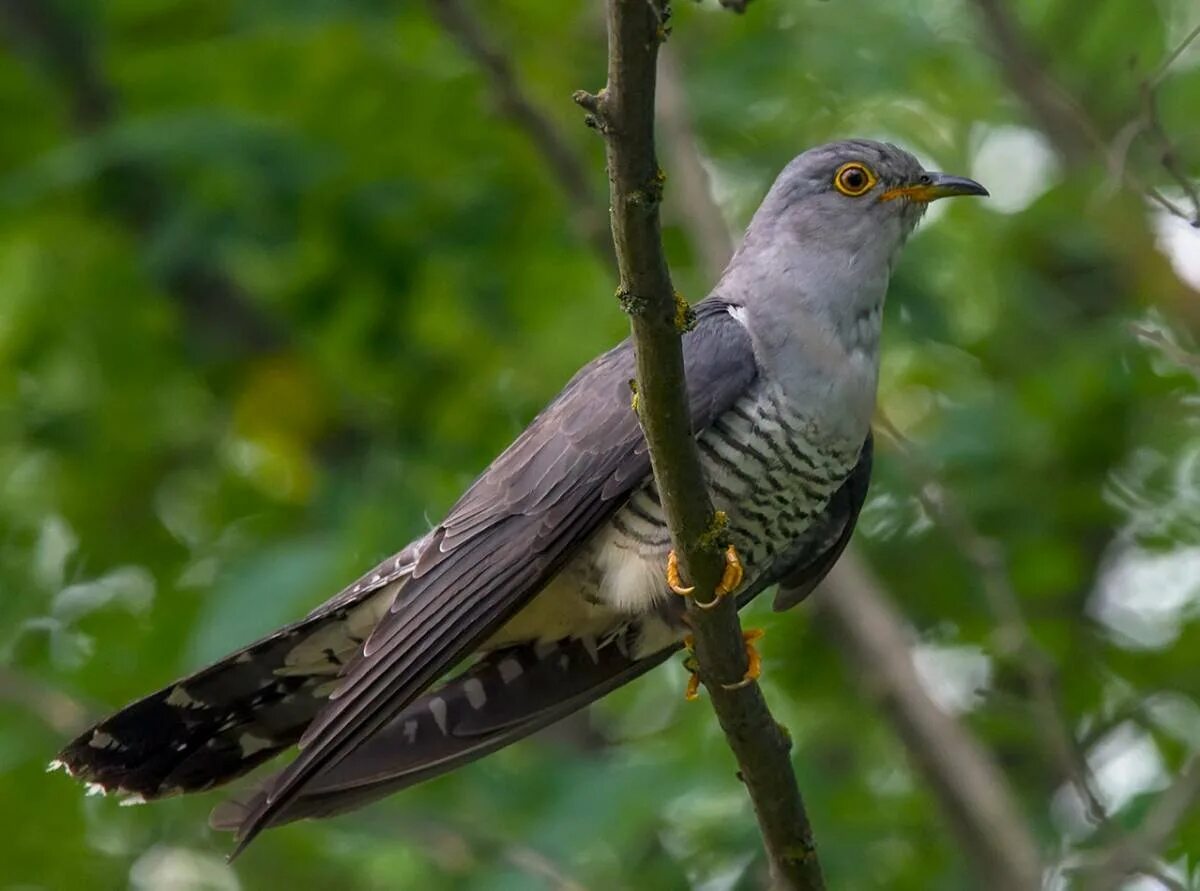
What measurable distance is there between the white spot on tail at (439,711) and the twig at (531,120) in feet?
5.56

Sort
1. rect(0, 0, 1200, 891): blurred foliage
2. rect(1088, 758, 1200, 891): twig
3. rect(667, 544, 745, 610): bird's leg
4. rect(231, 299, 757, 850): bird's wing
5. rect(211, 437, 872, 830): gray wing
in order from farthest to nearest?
rect(0, 0, 1200, 891): blurred foliage < rect(211, 437, 872, 830): gray wing < rect(1088, 758, 1200, 891): twig < rect(231, 299, 757, 850): bird's wing < rect(667, 544, 745, 610): bird's leg

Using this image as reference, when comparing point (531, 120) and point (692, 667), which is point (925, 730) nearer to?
point (692, 667)

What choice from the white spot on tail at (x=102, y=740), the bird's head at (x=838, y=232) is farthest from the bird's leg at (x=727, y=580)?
the white spot on tail at (x=102, y=740)

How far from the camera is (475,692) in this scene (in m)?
3.76

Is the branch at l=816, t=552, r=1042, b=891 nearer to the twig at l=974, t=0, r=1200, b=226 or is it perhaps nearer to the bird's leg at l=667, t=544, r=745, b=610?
the twig at l=974, t=0, r=1200, b=226

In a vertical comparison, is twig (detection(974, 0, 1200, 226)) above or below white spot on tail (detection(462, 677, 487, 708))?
above

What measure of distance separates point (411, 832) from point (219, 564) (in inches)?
43.3

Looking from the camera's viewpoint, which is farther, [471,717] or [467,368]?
→ [467,368]

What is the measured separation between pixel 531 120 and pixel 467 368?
940mm

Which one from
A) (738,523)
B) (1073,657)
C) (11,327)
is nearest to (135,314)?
(11,327)

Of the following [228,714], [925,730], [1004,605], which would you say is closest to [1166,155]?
[1004,605]

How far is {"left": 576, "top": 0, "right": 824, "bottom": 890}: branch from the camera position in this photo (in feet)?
7.07

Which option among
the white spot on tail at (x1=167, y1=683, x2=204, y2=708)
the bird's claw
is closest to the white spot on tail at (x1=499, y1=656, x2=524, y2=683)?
the white spot on tail at (x1=167, y1=683, x2=204, y2=708)

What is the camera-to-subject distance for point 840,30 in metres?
5.07
